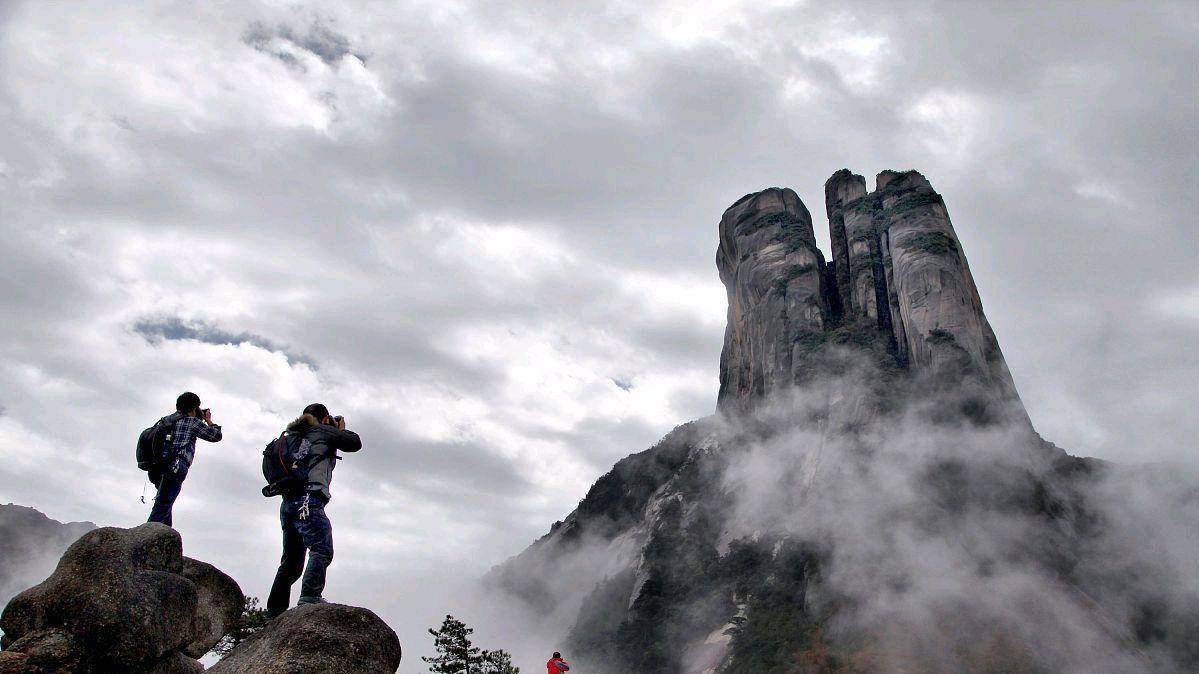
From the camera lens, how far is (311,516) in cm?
830

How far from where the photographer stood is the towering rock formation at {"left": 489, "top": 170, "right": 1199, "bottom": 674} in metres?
53.9

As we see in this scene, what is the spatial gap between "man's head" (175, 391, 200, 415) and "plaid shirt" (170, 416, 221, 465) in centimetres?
9

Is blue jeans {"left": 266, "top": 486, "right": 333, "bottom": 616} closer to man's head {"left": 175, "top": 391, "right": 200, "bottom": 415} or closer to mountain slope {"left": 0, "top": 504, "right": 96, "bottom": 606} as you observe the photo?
man's head {"left": 175, "top": 391, "right": 200, "bottom": 415}

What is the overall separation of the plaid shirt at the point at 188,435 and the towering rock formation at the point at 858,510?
49.7 meters

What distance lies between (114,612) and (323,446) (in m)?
2.50

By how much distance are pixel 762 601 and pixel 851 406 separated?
69.8ft

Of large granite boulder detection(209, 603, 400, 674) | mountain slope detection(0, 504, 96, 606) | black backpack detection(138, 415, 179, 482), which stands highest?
mountain slope detection(0, 504, 96, 606)

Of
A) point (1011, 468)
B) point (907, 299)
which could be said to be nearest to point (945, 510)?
point (1011, 468)

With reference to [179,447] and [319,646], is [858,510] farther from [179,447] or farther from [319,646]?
[319,646]

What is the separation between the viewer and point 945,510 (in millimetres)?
62656

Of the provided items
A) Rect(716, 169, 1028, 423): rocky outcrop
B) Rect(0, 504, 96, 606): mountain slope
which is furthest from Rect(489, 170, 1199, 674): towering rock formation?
Rect(0, 504, 96, 606): mountain slope

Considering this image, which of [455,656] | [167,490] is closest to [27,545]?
[455,656]

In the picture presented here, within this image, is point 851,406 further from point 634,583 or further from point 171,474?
point 171,474

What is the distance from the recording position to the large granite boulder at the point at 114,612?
24.5ft
